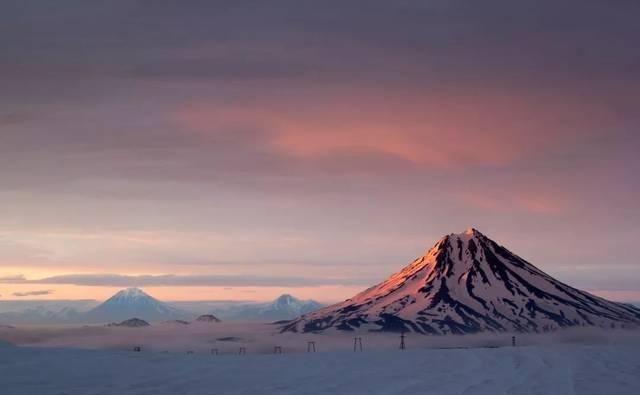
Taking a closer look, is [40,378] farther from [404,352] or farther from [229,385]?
[404,352]

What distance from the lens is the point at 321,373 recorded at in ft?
125

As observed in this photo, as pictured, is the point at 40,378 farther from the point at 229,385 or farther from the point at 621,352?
the point at 621,352

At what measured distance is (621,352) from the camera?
1928 inches

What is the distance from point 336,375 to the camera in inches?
1471

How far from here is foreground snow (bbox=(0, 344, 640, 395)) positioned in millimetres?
32438

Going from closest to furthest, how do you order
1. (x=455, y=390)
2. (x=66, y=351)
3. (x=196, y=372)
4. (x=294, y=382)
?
(x=455, y=390)
(x=294, y=382)
(x=196, y=372)
(x=66, y=351)

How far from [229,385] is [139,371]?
5.64 metres

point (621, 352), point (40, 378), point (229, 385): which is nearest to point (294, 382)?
point (229, 385)

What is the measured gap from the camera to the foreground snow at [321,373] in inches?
1277

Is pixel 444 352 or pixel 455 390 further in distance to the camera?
pixel 444 352

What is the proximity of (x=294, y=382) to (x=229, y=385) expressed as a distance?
299 cm

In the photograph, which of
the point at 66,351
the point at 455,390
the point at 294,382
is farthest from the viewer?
the point at 66,351

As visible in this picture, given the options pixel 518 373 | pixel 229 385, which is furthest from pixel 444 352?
pixel 229 385

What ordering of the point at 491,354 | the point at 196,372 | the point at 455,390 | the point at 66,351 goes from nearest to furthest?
the point at 455,390, the point at 196,372, the point at 66,351, the point at 491,354
